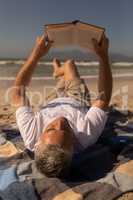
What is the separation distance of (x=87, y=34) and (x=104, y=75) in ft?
0.73

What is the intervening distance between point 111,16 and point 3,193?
9.88 ft

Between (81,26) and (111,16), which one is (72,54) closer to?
(111,16)

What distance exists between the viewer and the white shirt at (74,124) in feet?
7.66

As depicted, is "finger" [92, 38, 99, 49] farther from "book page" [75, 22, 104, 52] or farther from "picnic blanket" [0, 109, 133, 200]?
"picnic blanket" [0, 109, 133, 200]

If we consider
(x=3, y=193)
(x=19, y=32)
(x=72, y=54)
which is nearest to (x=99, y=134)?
(x=3, y=193)

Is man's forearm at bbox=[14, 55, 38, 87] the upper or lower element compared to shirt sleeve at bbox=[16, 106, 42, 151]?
upper

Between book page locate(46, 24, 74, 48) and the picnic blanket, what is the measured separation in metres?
0.54

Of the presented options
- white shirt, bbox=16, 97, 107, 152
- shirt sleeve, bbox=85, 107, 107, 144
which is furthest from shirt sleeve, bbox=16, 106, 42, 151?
shirt sleeve, bbox=85, 107, 107, 144

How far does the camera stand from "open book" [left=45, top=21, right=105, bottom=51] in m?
2.44

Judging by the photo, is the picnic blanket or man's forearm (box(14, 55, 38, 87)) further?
man's forearm (box(14, 55, 38, 87))

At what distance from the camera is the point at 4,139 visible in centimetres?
269

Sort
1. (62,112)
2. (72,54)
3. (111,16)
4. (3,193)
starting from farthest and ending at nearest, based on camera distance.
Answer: (111,16), (72,54), (62,112), (3,193)

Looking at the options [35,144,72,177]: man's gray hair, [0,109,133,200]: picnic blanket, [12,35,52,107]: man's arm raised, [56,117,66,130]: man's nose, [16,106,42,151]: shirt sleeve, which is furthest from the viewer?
[12,35,52,107]: man's arm raised

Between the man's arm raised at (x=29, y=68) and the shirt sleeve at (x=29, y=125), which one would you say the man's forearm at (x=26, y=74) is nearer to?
the man's arm raised at (x=29, y=68)
